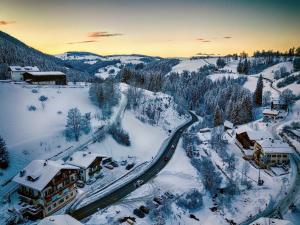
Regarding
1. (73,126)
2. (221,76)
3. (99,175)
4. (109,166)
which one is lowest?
(99,175)

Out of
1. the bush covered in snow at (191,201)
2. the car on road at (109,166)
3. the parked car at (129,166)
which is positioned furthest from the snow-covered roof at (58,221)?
the parked car at (129,166)

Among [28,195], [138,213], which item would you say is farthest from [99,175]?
[28,195]

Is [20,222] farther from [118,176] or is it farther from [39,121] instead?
[39,121]

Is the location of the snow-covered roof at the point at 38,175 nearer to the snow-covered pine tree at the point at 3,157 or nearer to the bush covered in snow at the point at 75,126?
the snow-covered pine tree at the point at 3,157

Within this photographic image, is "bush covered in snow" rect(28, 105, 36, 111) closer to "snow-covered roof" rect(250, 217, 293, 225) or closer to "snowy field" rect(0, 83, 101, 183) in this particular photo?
"snowy field" rect(0, 83, 101, 183)

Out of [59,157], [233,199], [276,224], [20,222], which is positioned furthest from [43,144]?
[276,224]

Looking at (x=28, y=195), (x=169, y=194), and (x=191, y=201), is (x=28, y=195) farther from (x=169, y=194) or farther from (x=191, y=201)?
(x=191, y=201)
